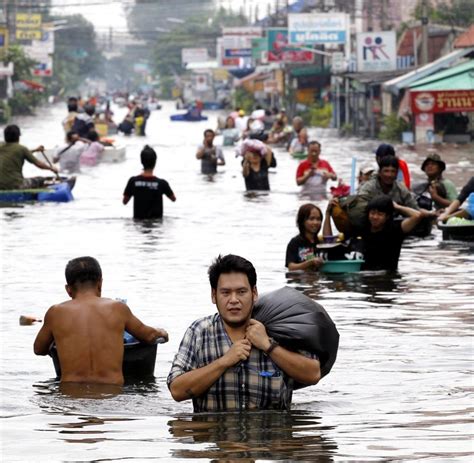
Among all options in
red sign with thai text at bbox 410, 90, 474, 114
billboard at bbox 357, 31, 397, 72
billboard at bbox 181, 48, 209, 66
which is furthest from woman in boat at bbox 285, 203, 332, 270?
billboard at bbox 181, 48, 209, 66

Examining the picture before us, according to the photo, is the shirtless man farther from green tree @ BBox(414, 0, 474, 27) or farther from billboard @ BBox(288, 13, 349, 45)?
billboard @ BBox(288, 13, 349, 45)

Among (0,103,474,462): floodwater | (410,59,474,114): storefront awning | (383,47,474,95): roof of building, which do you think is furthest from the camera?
(383,47,474,95): roof of building

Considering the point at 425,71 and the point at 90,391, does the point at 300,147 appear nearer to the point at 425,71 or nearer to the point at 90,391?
the point at 425,71

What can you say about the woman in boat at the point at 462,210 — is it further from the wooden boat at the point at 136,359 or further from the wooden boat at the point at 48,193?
the wooden boat at the point at 48,193

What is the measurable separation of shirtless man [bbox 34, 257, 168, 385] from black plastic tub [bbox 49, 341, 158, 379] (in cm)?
28

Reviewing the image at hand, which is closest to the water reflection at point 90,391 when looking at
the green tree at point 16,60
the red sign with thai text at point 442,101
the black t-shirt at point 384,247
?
the black t-shirt at point 384,247

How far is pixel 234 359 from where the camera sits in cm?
801

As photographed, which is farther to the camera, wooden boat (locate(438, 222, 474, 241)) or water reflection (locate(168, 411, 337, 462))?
wooden boat (locate(438, 222, 474, 241))

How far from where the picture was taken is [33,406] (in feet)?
32.8

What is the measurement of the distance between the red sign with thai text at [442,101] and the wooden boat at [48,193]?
17.6m

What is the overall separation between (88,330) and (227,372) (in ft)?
6.22

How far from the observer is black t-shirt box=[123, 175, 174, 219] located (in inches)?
902

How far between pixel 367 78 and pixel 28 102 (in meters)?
41.5

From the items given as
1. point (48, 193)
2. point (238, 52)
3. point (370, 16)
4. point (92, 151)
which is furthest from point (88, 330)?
point (238, 52)
